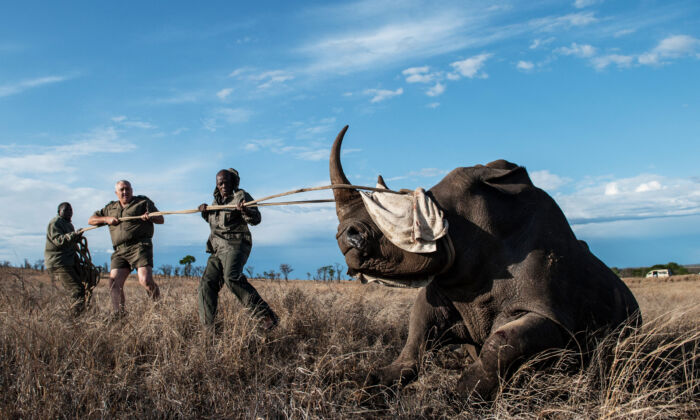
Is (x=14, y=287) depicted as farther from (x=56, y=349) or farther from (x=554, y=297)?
(x=554, y=297)

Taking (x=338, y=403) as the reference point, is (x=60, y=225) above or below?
above

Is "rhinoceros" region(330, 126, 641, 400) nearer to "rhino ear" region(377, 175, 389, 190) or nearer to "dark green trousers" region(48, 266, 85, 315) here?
"rhino ear" region(377, 175, 389, 190)

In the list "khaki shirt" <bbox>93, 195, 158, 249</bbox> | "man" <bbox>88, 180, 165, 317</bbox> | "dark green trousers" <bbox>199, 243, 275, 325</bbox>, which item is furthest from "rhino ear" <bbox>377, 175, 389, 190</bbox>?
"khaki shirt" <bbox>93, 195, 158, 249</bbox>

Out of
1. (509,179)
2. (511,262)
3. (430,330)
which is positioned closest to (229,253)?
(430,330)

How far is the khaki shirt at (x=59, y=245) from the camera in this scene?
8.62 m

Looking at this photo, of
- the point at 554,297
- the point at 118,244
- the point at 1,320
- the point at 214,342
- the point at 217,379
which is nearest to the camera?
the point at 554,297

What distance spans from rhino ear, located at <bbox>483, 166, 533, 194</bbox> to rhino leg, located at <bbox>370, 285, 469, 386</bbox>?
39.3 inches

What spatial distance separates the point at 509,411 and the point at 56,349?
3.76 m

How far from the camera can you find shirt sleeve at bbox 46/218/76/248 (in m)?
8.56

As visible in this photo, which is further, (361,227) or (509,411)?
(361,227)

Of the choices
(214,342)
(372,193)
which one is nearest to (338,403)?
(372,193)

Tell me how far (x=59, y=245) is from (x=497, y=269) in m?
6.89

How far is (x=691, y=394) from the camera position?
401 centimetres

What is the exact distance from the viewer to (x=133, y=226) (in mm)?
8086
